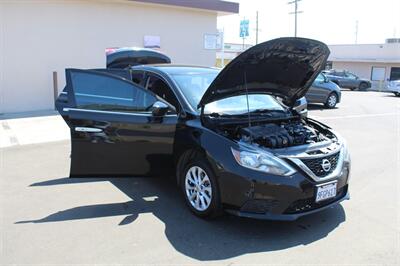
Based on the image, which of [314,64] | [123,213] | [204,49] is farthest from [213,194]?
[204,49]

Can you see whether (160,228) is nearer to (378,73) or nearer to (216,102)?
(216,102)

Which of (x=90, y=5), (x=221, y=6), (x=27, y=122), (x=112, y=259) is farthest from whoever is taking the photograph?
(x=221, y=6)

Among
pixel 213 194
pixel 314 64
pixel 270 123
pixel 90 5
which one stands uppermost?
pixel 90 5

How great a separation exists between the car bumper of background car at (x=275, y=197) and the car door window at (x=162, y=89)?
1469 mm

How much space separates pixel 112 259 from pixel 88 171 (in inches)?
57.0

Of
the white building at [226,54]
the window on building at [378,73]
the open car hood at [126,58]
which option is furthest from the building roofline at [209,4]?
the window on building at [378,73]

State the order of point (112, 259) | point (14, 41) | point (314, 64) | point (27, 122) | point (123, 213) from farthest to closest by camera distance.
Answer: point (14, 41) < point (27, 122) < point (314, 64) < point (123, 213) < point (112, 259)

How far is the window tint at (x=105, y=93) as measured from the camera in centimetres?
465

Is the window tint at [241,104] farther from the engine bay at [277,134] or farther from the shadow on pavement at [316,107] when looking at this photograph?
the shadow on pavement at [316,107]

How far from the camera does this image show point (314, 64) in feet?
15.0

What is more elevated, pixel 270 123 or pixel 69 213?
pixel 270 123

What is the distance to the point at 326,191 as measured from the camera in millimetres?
3830

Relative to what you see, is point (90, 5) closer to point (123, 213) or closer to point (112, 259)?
point (123, 213)

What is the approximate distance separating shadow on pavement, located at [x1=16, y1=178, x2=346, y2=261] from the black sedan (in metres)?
0.23
